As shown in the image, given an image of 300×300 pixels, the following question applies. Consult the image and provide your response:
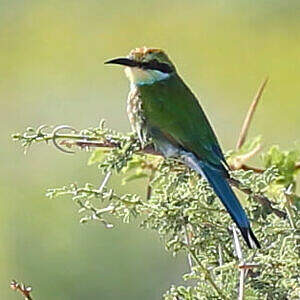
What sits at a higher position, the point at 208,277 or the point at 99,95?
the point at 208,277

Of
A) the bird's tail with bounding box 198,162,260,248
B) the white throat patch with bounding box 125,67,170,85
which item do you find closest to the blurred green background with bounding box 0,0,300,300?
the white throat patch with bounding box 125,67,170,85

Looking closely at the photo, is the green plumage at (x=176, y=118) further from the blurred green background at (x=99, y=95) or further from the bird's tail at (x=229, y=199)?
the blurred green background at (x=99, y=95)

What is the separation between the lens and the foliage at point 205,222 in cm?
72

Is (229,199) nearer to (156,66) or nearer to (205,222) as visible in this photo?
(205,222)

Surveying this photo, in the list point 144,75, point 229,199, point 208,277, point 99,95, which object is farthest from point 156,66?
point 99,95

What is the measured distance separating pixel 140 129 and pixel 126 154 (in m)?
0.31

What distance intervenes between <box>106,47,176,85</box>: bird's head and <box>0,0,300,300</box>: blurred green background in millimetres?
941

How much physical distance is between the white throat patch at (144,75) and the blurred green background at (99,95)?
0.93 m

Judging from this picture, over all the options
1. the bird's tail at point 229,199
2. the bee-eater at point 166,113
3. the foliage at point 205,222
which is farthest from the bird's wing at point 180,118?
the foliage at point 205,222

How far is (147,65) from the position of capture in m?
1.23

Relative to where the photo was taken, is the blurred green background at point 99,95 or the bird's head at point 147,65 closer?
the bird's head at point 147,65

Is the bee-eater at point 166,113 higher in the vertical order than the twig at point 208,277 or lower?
higher

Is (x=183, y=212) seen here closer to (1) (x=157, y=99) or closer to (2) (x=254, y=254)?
(2) (x=254, y=254)

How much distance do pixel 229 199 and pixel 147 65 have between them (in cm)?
42
